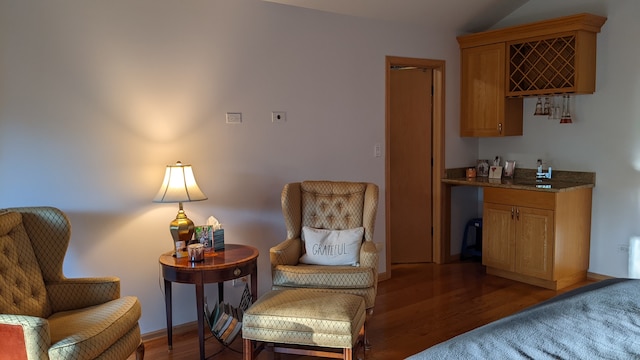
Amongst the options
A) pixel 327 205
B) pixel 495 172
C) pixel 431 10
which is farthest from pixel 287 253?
pixel 495 172

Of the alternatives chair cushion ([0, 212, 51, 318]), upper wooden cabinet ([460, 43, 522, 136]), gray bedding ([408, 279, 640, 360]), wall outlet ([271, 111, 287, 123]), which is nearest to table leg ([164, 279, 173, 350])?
chair cushion ([0, 212, 51, 318])

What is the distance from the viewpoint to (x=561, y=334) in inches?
65.1

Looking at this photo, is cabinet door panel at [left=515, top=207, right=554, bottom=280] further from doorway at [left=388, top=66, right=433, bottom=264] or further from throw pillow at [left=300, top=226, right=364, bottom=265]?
throw pillow at [left=300, top=226, right=364, bottom=265]

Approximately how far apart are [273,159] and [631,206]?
3.03m

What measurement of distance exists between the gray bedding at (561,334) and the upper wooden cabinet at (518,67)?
2937mm

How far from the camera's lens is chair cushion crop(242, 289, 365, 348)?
101 inches

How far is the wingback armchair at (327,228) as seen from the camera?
3070 millimetres

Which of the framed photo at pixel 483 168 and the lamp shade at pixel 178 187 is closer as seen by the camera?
the lamp shade at pixel 178 187

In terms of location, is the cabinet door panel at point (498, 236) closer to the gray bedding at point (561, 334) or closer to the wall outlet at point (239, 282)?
the wall outlet at point (239, 282)

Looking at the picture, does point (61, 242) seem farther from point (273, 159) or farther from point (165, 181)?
point (273, 159)

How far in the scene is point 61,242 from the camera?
277cm

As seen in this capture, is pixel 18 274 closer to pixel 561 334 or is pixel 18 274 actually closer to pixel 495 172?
pixel 561 334

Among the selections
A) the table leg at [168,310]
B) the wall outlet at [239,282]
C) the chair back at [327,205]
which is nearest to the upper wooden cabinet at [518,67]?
the chair back at [327,205]

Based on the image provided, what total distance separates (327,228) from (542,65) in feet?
8.54
